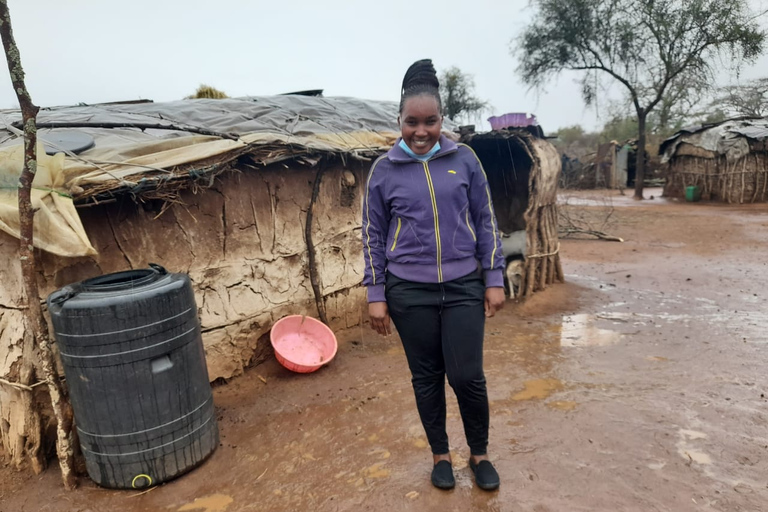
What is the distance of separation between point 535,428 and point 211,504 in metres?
1.85

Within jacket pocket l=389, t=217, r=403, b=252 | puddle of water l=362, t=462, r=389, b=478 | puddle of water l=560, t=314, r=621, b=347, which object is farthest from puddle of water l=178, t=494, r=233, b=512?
puddle of water l=560, t=314, r=621, b=347

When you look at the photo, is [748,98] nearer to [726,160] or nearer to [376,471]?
[726,160]

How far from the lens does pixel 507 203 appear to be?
6.56 meters

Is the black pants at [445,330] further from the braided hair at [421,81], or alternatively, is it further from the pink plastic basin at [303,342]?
the pink plastic basin at [303,342]

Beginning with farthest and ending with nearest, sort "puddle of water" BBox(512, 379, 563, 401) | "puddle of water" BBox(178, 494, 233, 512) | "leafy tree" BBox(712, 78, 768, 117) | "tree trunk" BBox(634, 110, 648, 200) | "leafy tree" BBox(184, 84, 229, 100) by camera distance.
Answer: "leafy tree" BBox(712, 78, 768, 117), "tree trunk" BBox(634, 110, 648, 200), "leafy tree" BBox(184, 84, 229, 100), "puddle of water" BBox(512, 379, 563, 401), "puddle of water" BBox(178, 494, 233, 512)

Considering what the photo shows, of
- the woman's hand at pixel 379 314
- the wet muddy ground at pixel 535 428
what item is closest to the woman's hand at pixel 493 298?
the woman's hand at pixel 379 314

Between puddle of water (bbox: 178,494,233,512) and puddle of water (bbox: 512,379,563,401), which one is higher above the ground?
puddle of water (bbox: 512,379,563,401)

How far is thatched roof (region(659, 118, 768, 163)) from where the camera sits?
1348 cm

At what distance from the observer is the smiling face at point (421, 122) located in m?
1.89

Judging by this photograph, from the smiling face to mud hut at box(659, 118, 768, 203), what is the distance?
50.7ft

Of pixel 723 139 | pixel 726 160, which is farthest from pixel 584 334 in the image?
pixel 723 139

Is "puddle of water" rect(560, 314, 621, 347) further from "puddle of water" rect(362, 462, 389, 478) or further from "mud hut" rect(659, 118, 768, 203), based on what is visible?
"mud hut" rect(659, 118, 768, 203)

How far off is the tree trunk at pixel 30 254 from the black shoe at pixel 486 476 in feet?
7.07

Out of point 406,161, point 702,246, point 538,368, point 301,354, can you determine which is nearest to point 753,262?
point 702,246
